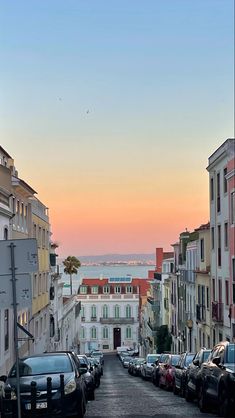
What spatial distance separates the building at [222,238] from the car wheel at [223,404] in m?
25.5

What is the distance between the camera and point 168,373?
26781mm

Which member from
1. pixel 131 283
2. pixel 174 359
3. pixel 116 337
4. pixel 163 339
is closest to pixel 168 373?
pixel 174 359

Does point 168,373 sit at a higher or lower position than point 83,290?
higher

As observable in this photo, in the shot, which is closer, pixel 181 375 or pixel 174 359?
pixel 181 375

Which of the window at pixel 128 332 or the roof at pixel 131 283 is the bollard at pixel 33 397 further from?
the roof at pixel 131 283

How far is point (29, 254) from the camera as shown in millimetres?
10242

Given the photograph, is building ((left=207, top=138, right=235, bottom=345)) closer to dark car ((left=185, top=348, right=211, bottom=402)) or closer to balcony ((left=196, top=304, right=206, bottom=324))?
balcony ((left=196, top=304, right=206, bottom=324))

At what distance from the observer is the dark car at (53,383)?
1388 centimetres

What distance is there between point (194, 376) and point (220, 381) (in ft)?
12.7

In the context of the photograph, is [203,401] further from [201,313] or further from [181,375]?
[201,313]

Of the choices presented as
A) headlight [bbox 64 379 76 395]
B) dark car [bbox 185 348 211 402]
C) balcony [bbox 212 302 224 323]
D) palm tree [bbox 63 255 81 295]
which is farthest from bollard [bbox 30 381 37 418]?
palm tree [bbox 63 255 81 295]

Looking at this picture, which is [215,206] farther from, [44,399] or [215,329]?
[44,399]

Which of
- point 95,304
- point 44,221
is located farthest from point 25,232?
point 95,304

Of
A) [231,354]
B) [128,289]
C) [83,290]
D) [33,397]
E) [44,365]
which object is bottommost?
[83,290]
